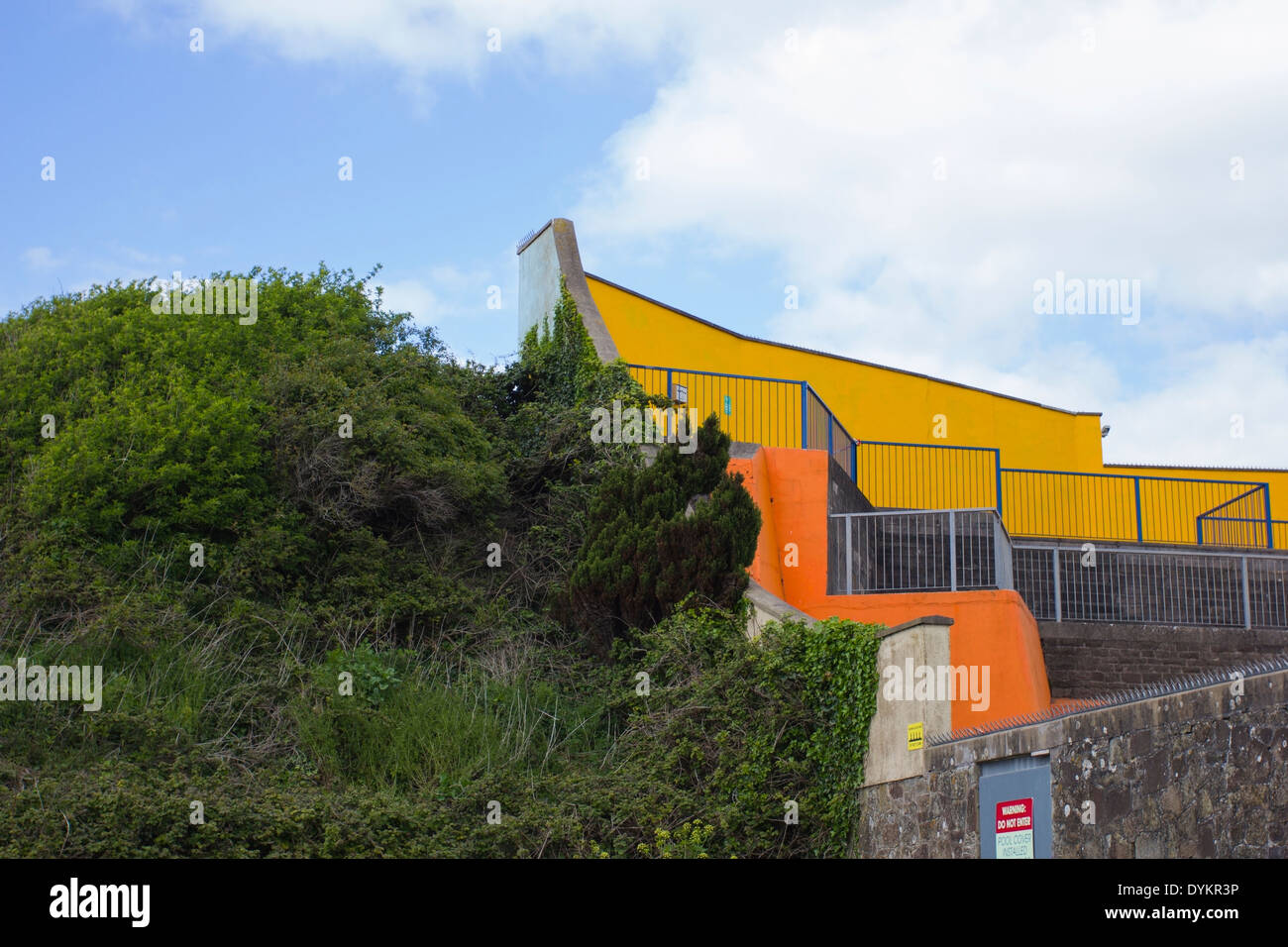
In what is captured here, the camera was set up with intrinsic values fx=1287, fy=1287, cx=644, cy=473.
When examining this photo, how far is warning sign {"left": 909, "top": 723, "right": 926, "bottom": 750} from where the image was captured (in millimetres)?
9891

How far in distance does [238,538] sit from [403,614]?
204 cm

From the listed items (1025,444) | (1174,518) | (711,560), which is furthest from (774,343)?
(711,560)

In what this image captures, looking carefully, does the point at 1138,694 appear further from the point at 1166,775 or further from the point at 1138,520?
the point at 1138,520

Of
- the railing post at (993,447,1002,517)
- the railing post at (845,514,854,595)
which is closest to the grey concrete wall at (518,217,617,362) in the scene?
the railing post at (845,514,854,595)

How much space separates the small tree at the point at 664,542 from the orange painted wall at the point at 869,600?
0.58 metres

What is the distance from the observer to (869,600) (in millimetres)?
13938

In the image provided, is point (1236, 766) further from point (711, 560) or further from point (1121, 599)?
point (1121, 599)

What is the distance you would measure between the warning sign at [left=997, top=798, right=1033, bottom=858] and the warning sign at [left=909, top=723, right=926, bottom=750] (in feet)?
4.56

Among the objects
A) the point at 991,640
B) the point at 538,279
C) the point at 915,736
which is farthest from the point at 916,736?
the point at 538,279

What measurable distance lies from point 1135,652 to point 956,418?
9.01 meters

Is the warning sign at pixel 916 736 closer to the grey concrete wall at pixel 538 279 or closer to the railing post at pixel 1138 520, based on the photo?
the grey concrete wall at pixel 538 279

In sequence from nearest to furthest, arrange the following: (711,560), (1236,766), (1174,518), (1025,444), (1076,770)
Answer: (1236,766), (1076,770), (711,560), (1174,518), (1025,444)

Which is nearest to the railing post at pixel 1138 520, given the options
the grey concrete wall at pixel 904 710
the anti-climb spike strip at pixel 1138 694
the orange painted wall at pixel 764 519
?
the orange painted wall at pixel 764 519

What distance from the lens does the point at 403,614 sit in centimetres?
1464
